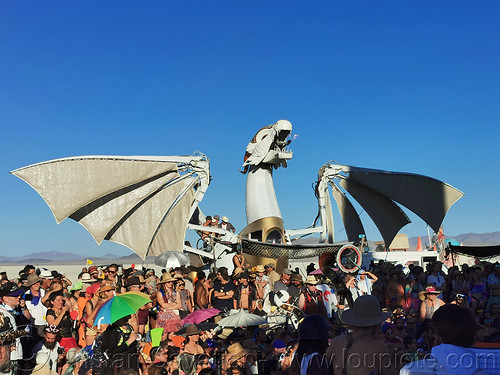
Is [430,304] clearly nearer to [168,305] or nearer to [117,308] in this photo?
[168,305]

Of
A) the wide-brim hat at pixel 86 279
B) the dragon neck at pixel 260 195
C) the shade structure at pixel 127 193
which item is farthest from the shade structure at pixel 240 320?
the dragon neck at pixel 260 195

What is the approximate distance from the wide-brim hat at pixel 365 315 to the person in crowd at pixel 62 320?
16.7 feet

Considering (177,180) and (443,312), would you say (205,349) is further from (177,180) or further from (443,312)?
(177,180)

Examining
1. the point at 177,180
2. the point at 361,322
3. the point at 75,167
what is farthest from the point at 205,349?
the point at 177,180

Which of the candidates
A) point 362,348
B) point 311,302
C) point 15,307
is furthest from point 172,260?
point 362,348

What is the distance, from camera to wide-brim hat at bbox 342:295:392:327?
3.90 m

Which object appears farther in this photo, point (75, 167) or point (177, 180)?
point (177, 180)

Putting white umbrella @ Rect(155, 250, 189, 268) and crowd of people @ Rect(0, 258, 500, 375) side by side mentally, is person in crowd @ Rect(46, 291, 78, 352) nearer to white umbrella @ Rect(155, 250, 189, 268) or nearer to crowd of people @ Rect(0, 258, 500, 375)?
crowd of people @ Rect(0, 258, 500, 375)

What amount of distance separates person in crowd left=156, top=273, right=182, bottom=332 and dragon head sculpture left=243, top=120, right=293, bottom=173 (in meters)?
9.56

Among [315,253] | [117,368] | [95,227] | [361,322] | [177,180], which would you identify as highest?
[177,180]

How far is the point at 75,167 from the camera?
15781 millimetres

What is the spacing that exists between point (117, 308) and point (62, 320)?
2.16 metres

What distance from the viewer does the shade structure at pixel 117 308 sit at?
5.95 metres

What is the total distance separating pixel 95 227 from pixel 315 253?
719cm
